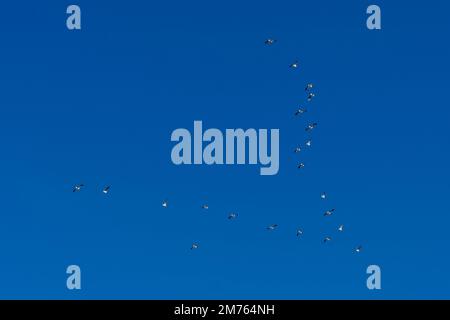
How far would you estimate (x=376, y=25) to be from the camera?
2270 cm
